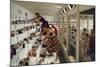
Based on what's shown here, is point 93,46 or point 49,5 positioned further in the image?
point 93,46

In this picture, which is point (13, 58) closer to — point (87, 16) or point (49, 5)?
point (49, 5)

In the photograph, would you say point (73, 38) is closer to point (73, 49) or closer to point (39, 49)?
point (73, 49)

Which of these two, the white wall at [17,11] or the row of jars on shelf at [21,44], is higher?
the white wall at [17,11]

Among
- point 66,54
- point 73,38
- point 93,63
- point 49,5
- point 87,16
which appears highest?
point 49,5

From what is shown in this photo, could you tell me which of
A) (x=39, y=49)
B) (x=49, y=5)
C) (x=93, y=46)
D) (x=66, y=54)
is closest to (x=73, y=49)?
(x=66, y=54)

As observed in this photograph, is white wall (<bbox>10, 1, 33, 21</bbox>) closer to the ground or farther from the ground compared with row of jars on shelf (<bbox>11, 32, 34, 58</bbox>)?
farther from the ground

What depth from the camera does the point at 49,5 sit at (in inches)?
76.2

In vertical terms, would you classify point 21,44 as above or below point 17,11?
below

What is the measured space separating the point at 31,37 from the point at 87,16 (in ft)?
2.57
